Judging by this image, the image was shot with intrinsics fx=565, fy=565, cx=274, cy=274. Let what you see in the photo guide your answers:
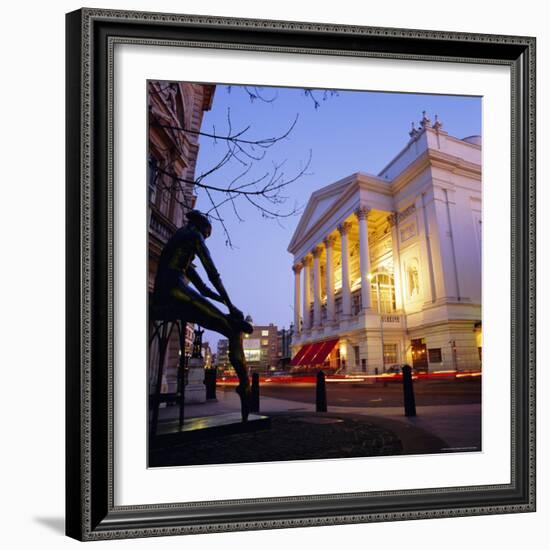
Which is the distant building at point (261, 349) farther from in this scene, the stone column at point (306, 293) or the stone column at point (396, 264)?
the stone column at point (396, 264)

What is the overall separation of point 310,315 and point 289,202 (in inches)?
40.3

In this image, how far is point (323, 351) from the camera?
193 inches

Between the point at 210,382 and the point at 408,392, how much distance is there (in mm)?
1648

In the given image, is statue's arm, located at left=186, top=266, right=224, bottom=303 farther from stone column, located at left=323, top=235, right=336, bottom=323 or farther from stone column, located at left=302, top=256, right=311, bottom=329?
stone column, located at left=323, top=235, right=336, bottom=323

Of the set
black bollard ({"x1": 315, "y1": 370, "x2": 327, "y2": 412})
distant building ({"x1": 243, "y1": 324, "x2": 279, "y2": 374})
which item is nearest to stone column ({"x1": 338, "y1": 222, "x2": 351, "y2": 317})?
black bollard ({"x1": 315, "y1": 370, "x2": 327, "y2": 412})

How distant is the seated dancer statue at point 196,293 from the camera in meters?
4.42

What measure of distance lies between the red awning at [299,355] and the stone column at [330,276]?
378mm

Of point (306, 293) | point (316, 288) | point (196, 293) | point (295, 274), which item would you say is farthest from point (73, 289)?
point (316, 288)

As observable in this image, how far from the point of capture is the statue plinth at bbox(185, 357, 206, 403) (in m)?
4.39

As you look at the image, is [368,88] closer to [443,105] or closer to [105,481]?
[443,105]

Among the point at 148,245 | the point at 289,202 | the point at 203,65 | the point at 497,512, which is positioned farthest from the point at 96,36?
the point at 497,512

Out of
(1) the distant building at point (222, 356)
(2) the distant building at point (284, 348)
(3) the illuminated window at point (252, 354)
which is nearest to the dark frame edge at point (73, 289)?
(1) the distant building at point (222, 356)

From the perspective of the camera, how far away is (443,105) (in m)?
4.87

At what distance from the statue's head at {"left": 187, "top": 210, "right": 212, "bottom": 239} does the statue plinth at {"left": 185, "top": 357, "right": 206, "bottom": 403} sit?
3.29ft
